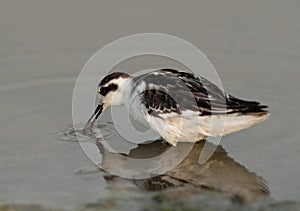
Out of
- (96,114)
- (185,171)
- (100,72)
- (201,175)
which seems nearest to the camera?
(201,175)

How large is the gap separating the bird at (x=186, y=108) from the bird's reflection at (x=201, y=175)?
28cm

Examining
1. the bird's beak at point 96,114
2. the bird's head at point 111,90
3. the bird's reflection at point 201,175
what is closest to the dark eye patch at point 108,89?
the bird's head at point 111,90

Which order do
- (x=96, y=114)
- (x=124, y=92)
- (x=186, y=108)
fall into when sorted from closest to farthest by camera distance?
1. (x=186, y=108)
2. (x=124, y=92)
3. (x=96, y=114)

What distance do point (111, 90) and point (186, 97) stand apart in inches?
52.3

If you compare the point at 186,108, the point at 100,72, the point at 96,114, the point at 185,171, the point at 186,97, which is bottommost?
the point at 185,171

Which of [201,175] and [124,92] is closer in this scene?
[201,175]

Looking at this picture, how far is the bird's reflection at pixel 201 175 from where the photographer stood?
871cm

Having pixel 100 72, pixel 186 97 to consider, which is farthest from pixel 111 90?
pixel 100 72

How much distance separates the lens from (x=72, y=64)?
40.7ft

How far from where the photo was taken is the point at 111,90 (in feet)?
34.7

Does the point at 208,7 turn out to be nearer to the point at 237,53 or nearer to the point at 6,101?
the point at 237,53

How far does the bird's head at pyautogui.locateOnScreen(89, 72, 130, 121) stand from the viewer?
10547mm

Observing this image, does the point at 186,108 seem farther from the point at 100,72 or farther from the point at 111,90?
the point at 100,72

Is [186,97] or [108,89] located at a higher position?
[186,97]
